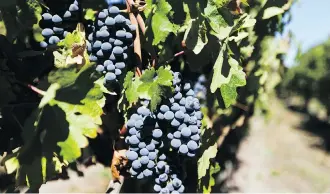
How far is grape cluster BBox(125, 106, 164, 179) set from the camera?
150cm

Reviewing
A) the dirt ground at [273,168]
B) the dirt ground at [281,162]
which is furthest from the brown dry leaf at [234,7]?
the dirt ground at [281,162]

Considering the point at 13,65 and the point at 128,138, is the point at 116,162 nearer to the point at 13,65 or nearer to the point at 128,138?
the point at 128,138

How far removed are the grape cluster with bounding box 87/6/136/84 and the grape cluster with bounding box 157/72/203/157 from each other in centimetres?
21

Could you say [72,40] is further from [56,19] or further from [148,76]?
[148,76]

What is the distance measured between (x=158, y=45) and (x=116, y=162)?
47 cm

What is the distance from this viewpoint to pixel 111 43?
148cm

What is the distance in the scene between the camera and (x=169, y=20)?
1.45 meters

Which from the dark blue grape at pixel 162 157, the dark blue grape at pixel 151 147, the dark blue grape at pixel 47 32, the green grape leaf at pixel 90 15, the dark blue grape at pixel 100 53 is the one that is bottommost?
the dark blue grape at pixel 162 157

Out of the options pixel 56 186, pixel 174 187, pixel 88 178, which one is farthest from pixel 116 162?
pixel 88 178

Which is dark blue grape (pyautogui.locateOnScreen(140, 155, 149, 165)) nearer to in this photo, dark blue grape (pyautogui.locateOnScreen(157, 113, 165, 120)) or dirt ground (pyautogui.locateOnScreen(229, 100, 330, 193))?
dark blue grape (pyautogui.locateOnScreen(157, 113, 165, 120))

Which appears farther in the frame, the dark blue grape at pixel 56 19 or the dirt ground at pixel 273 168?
the dirt ground at pixel 273 168

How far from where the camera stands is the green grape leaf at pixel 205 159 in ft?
5.27

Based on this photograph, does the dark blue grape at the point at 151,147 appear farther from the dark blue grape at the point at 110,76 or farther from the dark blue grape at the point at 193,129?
the dark blue grape at the point at 110,76

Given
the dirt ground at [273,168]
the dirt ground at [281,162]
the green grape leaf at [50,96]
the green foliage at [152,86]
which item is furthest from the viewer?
the dirt ground at [281,162]
